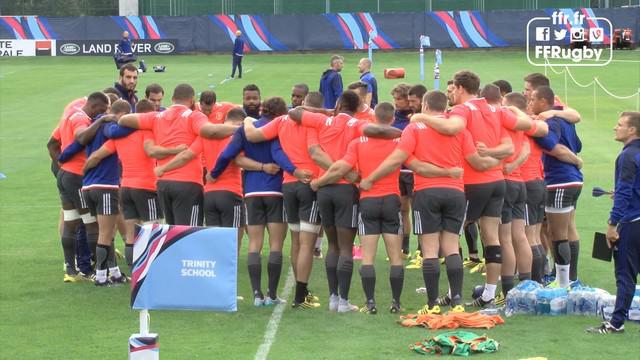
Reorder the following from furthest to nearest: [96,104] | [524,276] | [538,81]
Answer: [96,104] < [538,81] < [524,276]

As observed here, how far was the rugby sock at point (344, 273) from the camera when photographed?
11141mm

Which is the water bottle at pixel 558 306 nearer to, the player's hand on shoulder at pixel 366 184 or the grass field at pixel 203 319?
the grass field at pixel 203 319

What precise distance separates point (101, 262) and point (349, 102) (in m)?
3.56

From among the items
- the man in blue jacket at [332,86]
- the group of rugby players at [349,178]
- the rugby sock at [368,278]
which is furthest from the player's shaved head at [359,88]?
the man in blue jacket at [332,86]

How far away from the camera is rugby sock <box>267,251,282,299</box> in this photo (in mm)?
Result: 11448

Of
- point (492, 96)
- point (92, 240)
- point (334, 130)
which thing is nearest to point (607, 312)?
point (492, 96)

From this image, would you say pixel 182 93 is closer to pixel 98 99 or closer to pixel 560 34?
pixel 98 99

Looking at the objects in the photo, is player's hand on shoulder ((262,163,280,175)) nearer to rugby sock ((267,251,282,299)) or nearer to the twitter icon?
rugby sock ((267,251,282,299))

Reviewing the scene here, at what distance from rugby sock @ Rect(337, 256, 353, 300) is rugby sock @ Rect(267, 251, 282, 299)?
69cm

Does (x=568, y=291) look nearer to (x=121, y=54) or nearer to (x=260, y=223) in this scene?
(x=260, y=223)

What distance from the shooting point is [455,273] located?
11.0 m

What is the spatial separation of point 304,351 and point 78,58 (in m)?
46.1

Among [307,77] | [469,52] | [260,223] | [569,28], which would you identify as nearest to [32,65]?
[307,77]

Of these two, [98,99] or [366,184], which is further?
[98,99]
